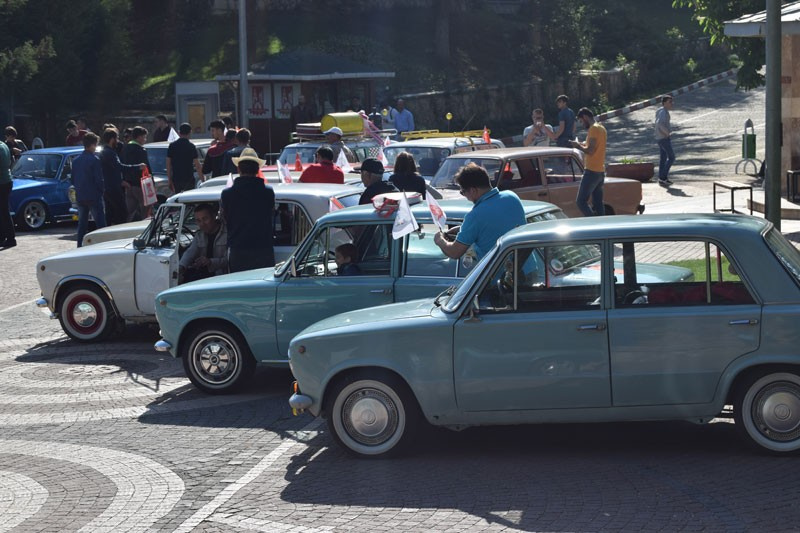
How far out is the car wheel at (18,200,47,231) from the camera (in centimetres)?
2348

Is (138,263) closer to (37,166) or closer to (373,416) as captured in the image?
(373,416)

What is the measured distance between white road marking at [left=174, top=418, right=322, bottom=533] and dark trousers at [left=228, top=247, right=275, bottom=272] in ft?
8.26

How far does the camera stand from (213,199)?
12094 millimetres

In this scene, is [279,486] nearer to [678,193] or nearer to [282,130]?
[678,193]

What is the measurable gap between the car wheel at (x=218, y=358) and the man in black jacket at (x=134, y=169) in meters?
9.73

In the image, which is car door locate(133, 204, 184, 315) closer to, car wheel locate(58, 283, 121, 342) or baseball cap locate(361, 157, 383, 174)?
car wheel locate(58, 283, 121, 342)

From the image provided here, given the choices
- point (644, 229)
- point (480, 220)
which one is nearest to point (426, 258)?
point (480, 220)

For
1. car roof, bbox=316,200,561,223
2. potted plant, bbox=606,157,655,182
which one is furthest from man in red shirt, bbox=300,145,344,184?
potted plant, bbox=606,157,655,182

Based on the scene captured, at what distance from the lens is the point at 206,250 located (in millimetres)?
12117

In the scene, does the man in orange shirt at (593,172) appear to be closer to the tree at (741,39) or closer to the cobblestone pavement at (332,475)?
the cobblestone pavement at (332,475)

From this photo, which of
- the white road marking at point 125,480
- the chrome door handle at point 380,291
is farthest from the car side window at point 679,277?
the white road marking at point 125,480

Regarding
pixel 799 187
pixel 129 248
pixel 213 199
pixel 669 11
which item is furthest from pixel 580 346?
pixel 669 11

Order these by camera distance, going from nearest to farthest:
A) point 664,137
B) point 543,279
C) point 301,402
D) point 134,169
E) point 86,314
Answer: point 543,279, point 301,402, point 86,314, point 134,169, point 664,137

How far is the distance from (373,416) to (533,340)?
122 centimetres
